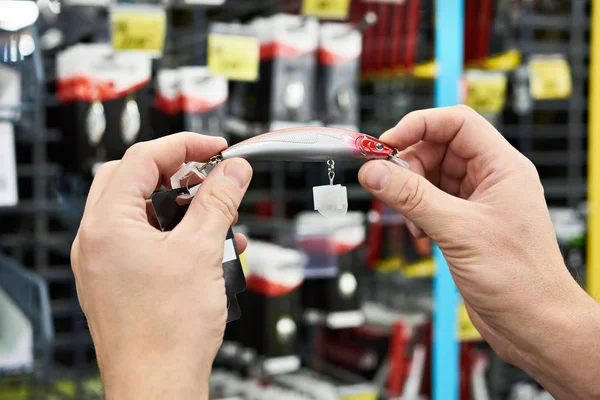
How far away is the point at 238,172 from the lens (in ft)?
2.64

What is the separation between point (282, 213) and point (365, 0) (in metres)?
0.64

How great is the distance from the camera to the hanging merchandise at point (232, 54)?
161 centimetres

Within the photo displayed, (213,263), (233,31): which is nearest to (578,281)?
(213,263)

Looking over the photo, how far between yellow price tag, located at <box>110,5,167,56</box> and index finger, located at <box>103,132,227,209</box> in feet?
2.40

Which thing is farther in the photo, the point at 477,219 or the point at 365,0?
the point at 365,0

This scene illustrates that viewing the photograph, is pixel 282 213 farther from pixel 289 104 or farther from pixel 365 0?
pixel 365 0

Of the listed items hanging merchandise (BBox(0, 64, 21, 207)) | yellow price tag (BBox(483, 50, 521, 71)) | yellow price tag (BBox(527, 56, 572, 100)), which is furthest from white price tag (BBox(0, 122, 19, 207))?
yellow price tag (BBox(527, 56, 572, 100))

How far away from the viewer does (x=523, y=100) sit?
2.19 metres

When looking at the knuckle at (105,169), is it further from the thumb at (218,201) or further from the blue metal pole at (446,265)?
the blue metal pole at (446,265)

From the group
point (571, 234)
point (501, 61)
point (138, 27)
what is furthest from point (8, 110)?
point (571, 234)

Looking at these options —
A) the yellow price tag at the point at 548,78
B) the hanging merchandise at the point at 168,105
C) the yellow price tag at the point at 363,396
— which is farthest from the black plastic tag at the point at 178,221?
the yellow price tag at the point at 548,78

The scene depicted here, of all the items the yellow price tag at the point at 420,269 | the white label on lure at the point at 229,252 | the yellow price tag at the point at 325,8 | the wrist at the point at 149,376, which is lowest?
the yellow price tag at the point at 420,269

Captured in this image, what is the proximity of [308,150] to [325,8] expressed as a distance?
979 mm

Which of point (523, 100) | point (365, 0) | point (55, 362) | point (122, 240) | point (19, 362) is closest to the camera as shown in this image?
point (122, 240)
